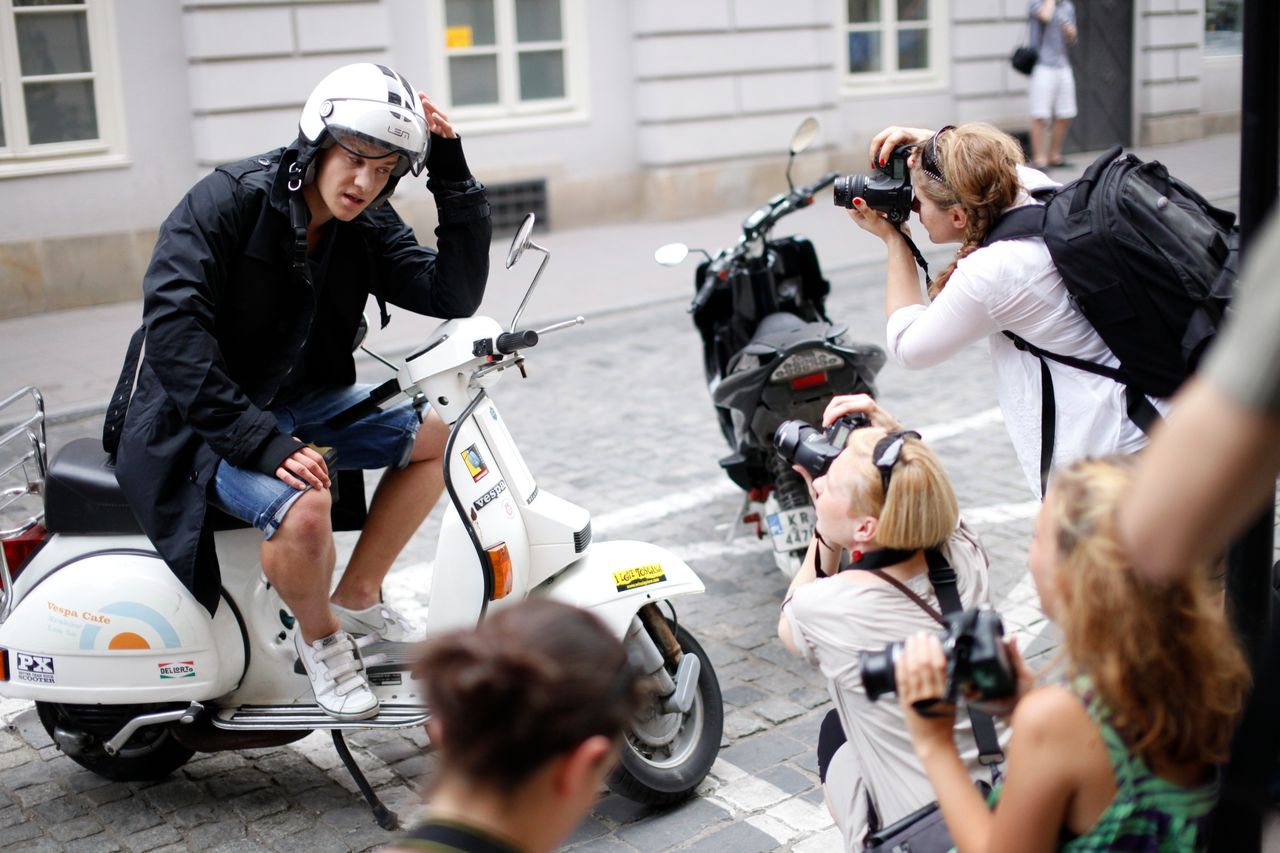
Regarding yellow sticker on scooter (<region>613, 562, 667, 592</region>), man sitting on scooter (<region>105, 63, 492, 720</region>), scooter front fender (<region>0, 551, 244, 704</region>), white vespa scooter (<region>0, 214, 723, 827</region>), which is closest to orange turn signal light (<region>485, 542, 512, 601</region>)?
white vespa scooter (<region>0, 214, 723, 827</region>)

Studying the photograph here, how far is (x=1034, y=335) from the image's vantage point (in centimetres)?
338

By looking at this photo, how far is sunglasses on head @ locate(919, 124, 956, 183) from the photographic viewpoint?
350 centimetres

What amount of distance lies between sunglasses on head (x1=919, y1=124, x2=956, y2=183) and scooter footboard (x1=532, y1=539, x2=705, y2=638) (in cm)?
118

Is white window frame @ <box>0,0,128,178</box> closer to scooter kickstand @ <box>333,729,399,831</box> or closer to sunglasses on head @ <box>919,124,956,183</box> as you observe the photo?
scooter kickstand @ <box>333,729,399,831</box>

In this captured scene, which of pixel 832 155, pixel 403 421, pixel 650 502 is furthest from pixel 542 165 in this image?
pixel 403 421

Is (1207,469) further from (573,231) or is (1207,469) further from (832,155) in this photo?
(832,155)

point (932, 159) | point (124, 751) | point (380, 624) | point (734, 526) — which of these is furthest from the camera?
point (734, 526)

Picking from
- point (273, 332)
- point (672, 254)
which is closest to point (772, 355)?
point (672, 254)

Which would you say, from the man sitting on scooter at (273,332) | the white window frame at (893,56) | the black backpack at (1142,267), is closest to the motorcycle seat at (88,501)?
the man sitting on scooter at (273,332)

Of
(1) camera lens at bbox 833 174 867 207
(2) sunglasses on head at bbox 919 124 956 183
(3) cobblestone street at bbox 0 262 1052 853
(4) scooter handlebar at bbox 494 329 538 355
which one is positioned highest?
(2) sunglasses on head at bbox 919 124 956 183

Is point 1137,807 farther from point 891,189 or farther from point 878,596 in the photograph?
point 891,189

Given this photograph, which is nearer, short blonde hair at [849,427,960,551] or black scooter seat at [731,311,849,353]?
short blonde hair at [849,427,960,551]

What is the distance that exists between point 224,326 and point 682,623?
6.86 feet

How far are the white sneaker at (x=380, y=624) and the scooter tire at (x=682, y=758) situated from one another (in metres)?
0.74
